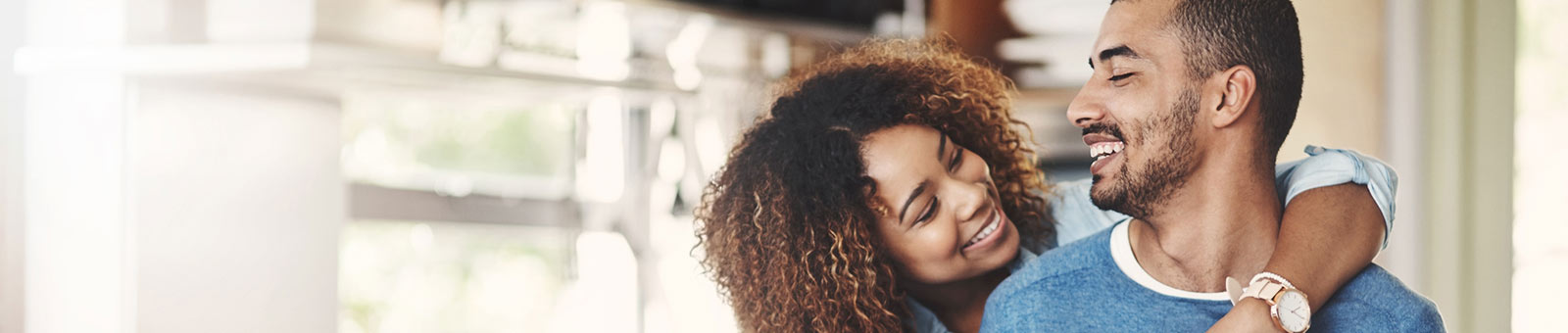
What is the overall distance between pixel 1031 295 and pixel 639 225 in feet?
2.05

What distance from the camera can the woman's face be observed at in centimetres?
97

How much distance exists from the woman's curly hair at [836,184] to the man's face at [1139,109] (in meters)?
0.15

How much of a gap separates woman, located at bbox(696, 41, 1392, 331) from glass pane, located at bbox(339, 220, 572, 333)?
401mm

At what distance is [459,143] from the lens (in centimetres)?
139

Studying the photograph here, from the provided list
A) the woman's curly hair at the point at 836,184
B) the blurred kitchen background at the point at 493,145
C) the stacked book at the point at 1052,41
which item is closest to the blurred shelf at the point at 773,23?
the blurred kitchen background at the point at 493,145

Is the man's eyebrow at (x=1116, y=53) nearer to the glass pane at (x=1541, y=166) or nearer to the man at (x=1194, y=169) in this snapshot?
the man at (x=1194, y=169)

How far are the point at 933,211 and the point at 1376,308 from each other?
13.1 inches

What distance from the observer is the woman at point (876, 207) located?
0.97m

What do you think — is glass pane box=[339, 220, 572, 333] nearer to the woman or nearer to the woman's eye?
the woman

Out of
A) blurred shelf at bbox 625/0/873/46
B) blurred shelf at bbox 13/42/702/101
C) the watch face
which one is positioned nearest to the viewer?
the watch face

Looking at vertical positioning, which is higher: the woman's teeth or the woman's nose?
the woman's nose

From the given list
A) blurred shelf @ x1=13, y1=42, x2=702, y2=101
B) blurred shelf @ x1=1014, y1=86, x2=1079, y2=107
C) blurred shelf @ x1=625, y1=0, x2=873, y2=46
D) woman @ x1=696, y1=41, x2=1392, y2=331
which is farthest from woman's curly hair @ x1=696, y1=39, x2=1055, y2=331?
blurred shelf @ x1=625, y1=0, x2=873, y2=46

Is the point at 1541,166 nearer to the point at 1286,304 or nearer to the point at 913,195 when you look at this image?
the point at 1286,304

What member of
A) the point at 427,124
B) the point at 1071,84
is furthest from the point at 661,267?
the point at 1071,84
